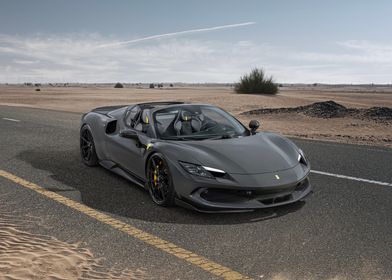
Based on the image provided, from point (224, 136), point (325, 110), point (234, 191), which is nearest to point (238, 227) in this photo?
point (234, 191)

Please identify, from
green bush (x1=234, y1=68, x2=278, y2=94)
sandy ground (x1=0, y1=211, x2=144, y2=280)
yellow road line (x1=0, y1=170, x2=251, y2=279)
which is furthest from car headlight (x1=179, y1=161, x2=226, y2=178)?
green bush (x1=234, y1=68, x2=278, y2=94)

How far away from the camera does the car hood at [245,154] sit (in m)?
5.08

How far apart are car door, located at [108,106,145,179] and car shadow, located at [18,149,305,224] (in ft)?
1.04

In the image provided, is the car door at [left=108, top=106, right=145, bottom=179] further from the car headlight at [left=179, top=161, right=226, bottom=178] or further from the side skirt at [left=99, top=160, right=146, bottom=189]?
the car headlight at [left=179, top=161, right=226, bottom=178]

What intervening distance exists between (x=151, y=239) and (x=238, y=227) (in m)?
Answer: 0.93

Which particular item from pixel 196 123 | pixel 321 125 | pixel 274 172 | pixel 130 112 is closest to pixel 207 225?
pixel 274 172

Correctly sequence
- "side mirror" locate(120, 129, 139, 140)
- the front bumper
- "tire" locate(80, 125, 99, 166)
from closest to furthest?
the front bumper
"side mirror" locate(120, 129, 139, 140)
"tire" locate(80, 125, 99, 166)

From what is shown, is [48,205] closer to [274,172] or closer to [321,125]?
[274,172]

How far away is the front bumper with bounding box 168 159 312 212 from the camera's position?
4875 mm

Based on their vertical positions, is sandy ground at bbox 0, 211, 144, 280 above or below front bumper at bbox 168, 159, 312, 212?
below

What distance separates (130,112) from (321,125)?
11.2m

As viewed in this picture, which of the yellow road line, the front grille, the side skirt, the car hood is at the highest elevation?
the car hood

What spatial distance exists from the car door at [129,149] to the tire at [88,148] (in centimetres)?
81

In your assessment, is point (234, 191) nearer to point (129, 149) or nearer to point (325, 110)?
point (129, 149)
